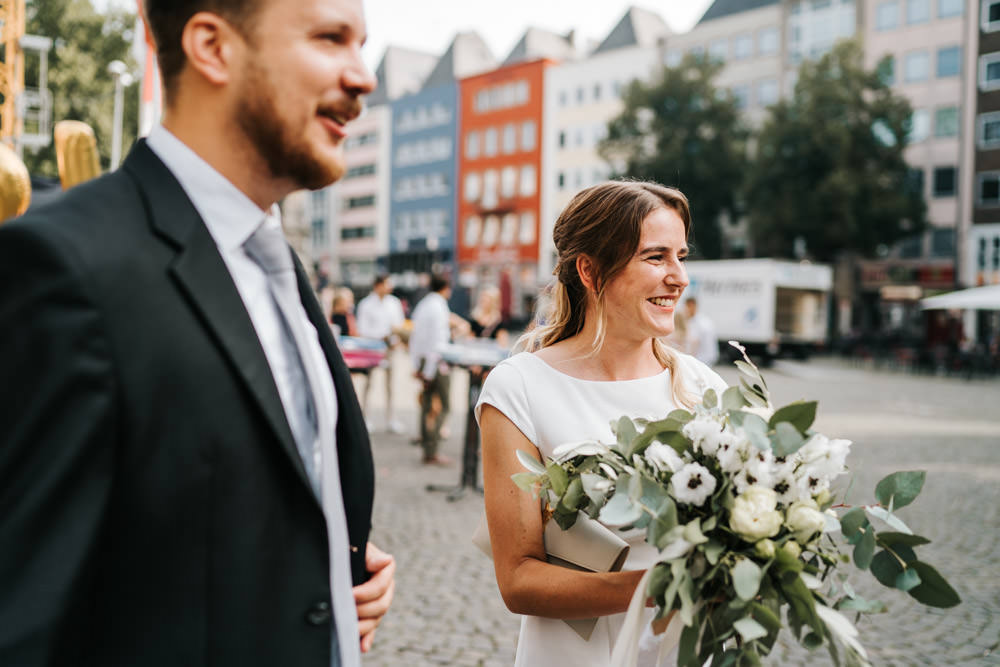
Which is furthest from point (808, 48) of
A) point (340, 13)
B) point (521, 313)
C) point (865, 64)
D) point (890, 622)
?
point (340, 13)

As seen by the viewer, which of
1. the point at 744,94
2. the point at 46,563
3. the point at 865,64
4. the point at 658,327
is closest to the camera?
the point at 46,563

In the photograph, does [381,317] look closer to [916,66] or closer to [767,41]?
[916,66]

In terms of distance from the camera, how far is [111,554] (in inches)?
41.5

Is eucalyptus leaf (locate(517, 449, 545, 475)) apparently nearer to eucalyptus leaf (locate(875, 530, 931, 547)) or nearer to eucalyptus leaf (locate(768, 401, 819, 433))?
eucalyptus leaf (locate(768, 401, 819, 433))

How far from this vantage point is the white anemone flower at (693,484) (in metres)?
1.62

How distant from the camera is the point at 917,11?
41156mm

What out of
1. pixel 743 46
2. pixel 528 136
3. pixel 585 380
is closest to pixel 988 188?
pixel 743 46

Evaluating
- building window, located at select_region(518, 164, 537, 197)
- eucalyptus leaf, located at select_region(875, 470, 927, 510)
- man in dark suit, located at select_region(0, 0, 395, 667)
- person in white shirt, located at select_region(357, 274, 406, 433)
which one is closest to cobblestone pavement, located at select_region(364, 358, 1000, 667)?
eucalyptus leaf, located at select_region(875, 470, 927, 510)

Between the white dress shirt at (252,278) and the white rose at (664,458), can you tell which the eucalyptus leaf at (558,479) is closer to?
the white rose at (664,458)

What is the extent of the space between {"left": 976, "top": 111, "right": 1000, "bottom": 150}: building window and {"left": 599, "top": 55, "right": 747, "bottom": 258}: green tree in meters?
10.3

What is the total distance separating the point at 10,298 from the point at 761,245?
154ft

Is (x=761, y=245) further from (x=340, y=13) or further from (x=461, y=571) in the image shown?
(x=340, y=13)

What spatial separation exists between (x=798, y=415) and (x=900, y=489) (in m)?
0.29

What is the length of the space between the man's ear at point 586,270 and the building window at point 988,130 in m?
43.1
